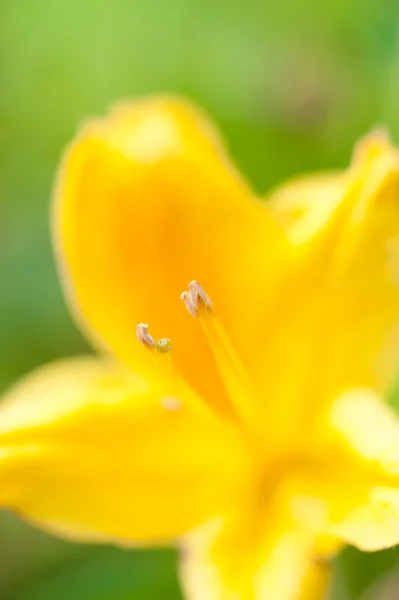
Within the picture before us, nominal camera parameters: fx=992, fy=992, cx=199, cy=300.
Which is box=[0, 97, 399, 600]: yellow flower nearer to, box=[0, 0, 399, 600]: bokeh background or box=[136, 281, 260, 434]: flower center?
box=[136, 281, 260, 434]: flower center

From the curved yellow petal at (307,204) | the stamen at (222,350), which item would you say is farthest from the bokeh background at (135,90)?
the stamen at (222,350)

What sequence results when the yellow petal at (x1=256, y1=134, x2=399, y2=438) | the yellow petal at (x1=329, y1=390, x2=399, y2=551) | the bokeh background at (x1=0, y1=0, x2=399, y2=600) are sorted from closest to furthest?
1. the yellow petal at (x1=329, y1=390, x2=399, y2=551)
2. the yellow petal at (x1=256, y1=134, x2=399, y2=438)
3. the bokeh background at (x1=0, y1=0, x2=399, y2=600)

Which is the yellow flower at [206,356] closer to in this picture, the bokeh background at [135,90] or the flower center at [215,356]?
the flower center at [215,356]

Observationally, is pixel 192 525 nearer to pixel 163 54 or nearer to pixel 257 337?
pixel 257 337

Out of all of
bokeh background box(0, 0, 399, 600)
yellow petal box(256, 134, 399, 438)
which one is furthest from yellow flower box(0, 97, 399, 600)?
bokeh background box(0, 0, 399, 600)

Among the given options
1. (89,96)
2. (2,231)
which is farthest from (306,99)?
(2,231)

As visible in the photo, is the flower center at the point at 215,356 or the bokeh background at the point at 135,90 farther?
the bokeh background at the point at 135,90

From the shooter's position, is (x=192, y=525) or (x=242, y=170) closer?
(x=192, y=525)
